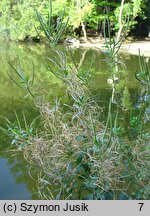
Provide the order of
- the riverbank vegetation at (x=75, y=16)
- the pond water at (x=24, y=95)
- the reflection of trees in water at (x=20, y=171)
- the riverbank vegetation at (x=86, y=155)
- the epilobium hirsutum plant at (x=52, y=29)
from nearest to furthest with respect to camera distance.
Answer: the riverbank vegetation at (x=86, y=155), the epilobium hirsutum plant at (x=52, y=29), the pond water at (x=24, y=95), the reflection of trees in water at (x=20, y=171), the riverbank vegetation at (x=75, y=16)

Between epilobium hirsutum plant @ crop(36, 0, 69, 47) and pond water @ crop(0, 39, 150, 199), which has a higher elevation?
epilobium hirsutum plant @ crop(36, 0, 69, 47)

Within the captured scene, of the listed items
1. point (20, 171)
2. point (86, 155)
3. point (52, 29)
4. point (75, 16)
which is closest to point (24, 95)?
point (20, 171)

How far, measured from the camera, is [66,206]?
5.39 ft

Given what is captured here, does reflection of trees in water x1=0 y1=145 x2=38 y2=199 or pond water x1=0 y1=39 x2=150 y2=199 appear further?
reflection of trees in water x1=0 y1=145 x2=38 y2=199

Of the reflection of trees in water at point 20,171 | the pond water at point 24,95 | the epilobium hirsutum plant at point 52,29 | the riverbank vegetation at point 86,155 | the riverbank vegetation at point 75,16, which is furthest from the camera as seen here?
the riverbank vegetation at point 75,16

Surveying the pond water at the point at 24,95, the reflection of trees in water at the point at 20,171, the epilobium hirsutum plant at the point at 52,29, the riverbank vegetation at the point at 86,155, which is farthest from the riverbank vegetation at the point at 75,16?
the riverbank vegetation at the point at 86,155

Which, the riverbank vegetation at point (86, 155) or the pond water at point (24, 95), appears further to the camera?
the pond water at point (24, 95)

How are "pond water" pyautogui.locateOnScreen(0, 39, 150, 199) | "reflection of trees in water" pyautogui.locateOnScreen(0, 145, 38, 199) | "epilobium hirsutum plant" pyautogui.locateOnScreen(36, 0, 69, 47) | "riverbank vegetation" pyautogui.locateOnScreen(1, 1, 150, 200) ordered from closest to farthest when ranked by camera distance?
"riverbank vegetation" pyautogui.locateOnScreen(1, 1, 150, 200)
"epilobium hirsutum plant" pyautogui.locateOnScreen(36, 0, 69, 47)
"pond water" pyautogui.locateOnScreen(0, 39, 150, 199)
"reflection of trees in water" pyautogui.locateOnScreen(0, 145, 38, 199)

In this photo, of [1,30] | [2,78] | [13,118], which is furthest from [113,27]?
[13,118]

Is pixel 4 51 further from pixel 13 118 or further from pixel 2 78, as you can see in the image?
pixel 13 118

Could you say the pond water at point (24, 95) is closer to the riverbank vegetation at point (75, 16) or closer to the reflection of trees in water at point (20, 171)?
the reflection of trees in water at point (20, 171)

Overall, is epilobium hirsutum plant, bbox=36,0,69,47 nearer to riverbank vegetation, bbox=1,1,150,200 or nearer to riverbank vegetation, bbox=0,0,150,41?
riverbank vegetation, bbox=1,1,150,200

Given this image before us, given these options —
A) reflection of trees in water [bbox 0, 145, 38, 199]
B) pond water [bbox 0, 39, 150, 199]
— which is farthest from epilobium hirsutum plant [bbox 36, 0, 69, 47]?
reflection of trees in water [bbox 0, 145, 38, 199]

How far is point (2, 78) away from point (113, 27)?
1130 cm
